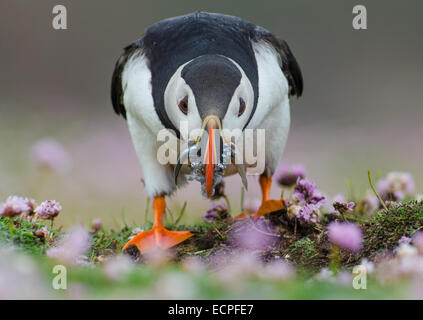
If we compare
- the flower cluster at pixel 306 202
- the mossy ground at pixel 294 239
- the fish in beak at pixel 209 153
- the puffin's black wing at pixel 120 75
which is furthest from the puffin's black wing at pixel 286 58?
the fish in beak at pixel 209 153

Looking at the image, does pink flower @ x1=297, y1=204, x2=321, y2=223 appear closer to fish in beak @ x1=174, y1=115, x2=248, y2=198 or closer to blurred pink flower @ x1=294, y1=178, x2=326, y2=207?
blurred pink flower @ x1=294, y1=178, x2=326, y2=207

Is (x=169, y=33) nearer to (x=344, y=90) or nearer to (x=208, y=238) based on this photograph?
(x=208, y=238)

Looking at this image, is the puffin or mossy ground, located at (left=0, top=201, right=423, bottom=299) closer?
mossy ground, located at (left=0, top=201, right=423, bottom=299)

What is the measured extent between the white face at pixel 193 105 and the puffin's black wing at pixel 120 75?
1.04m

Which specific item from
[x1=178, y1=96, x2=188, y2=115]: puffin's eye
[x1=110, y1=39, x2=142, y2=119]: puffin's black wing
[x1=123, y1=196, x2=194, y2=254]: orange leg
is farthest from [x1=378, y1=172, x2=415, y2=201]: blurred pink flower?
[x1=110, y1=39, x2=142, y2=119]: puffin's black wing

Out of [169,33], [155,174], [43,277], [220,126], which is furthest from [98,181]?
[43,277]

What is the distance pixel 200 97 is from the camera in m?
3.96

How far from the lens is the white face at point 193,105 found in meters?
3.97

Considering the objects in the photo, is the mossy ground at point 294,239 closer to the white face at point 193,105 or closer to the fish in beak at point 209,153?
the fish in beak at point 209,153

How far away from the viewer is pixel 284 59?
18.5 feet

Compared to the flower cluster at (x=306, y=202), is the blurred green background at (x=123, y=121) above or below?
above

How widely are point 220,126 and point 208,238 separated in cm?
120

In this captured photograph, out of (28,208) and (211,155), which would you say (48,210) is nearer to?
(28,208)

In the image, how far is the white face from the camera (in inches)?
156
